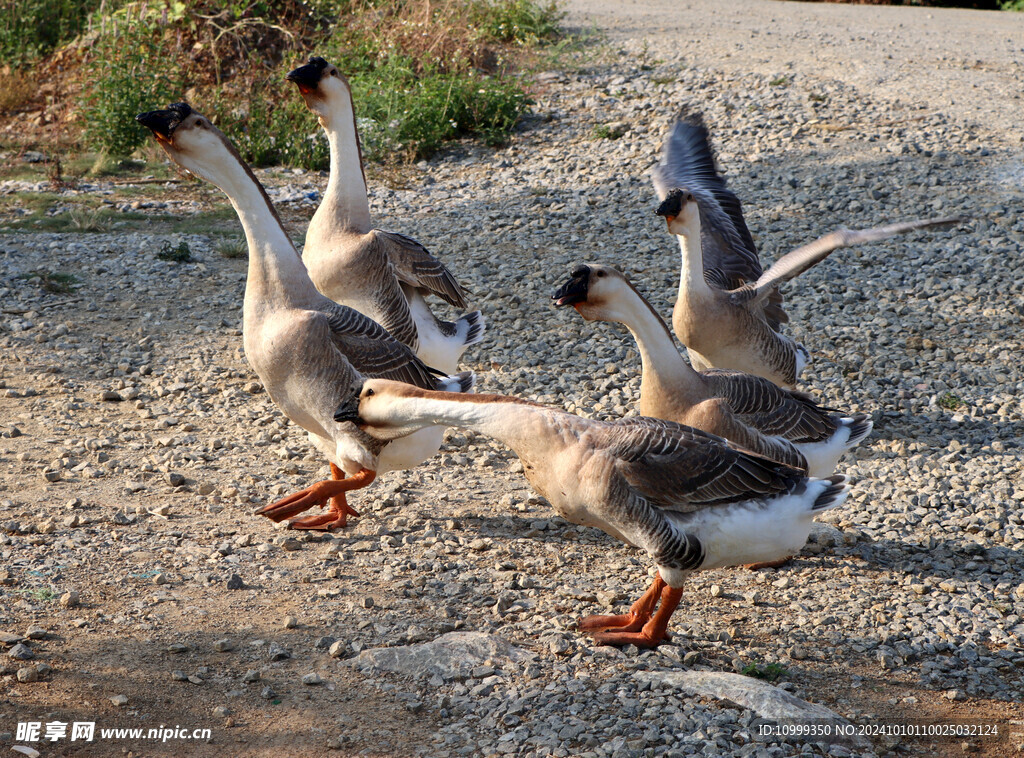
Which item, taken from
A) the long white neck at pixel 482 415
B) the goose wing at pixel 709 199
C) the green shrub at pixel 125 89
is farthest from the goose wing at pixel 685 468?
the green shrub at pixel 125 89

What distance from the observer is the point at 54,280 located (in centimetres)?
812

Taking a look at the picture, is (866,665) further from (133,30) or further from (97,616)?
(133,30)

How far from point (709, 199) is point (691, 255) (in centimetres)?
148

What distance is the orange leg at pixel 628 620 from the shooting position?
4.10 meters

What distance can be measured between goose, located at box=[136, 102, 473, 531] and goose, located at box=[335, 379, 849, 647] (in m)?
0.99

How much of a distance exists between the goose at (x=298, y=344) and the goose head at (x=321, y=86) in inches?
55.4

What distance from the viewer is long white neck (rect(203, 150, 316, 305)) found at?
4848 mm

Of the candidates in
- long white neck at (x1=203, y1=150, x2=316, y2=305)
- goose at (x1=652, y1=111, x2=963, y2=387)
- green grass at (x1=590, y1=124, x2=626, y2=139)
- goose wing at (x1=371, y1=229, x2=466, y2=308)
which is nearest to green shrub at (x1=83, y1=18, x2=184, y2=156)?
green grass at (x1=590, y1=124, x2=626, y2=139)

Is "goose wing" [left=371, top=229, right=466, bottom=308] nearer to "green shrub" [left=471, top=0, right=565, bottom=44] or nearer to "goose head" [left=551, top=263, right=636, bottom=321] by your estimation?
"goose head" [left=551, top=263, right=636, bottom=321]

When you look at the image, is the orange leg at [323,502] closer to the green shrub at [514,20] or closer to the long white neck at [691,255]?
the long white neck at [691,255]

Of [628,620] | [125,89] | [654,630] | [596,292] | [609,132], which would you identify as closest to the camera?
[654,630]

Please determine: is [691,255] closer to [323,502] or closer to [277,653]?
[323,502]

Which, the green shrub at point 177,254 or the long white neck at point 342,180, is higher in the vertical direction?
the long white neck at point 342,180

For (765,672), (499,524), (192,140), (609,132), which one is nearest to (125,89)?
(609,132)
